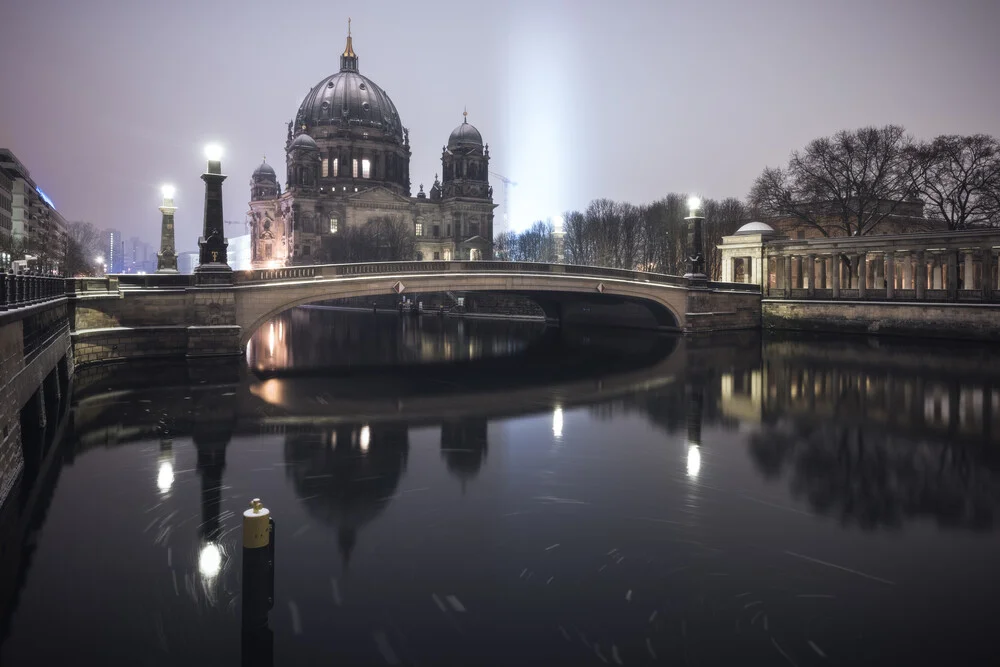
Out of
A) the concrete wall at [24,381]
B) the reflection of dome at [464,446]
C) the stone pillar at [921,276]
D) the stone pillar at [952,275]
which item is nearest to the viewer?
the concrete wall at [24,381]

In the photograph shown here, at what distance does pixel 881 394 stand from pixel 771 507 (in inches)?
531

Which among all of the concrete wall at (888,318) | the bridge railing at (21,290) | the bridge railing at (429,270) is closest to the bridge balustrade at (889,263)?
the concrete wall at (888,318)

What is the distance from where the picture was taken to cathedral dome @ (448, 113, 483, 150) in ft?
348

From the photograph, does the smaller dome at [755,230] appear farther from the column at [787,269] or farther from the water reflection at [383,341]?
the water reflection at [383,341]

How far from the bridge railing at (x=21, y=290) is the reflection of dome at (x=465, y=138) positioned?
9107 centimetres

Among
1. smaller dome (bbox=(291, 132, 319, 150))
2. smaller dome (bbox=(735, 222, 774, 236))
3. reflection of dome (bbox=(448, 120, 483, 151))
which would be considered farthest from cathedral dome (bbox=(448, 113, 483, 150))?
smaller dome (bbox=(735, 222, 774, 236))

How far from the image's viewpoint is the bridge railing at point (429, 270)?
28188 mm

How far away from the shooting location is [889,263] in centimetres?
4328

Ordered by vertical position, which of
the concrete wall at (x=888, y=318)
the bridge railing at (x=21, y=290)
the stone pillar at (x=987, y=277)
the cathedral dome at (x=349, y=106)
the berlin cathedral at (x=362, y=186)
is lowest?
the concrete wall at (x=888, y=318)

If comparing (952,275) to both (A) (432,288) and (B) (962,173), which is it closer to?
(B) (962,173)

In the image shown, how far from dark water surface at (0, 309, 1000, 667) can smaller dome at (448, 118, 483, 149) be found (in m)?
89.1

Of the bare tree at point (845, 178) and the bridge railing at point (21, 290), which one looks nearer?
the bridge railing at point (21, 290)

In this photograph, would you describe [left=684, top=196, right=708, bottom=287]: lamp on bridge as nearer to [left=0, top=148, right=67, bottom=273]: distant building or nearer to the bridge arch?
the bridge arch

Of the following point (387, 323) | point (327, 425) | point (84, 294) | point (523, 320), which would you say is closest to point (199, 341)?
point (84, 294)
